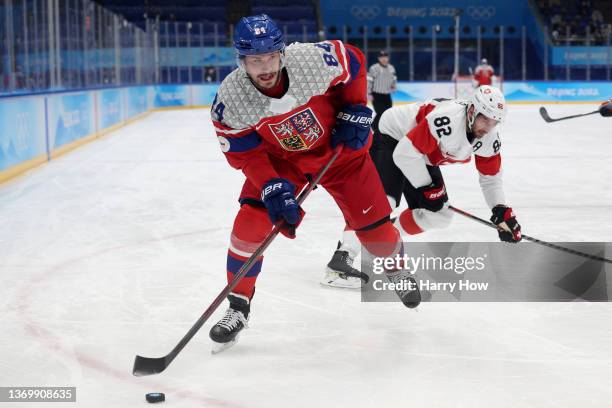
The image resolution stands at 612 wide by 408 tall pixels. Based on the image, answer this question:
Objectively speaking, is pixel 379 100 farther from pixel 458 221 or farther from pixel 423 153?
pixel 423 153

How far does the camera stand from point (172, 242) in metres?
4.69

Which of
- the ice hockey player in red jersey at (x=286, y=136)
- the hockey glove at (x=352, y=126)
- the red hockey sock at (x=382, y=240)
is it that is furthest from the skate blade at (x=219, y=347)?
the hockey glove at (x=352, y=126)

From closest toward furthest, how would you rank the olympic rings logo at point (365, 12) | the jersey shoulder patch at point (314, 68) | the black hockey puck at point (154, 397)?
the black hockey puck at point (154, 397) < the jersey shoulder patch at point (314, 68) < the olympic rings logo at point (365, 12)

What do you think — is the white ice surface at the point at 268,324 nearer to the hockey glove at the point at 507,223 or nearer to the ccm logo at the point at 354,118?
the hockey glove at the point at 507,223

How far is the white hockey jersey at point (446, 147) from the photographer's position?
3.36 meters

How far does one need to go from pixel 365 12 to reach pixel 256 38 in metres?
22.0

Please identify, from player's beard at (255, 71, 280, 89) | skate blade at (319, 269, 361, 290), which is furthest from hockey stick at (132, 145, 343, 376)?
skate blade at (319, 269, 361, 290)

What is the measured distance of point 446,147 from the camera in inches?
135

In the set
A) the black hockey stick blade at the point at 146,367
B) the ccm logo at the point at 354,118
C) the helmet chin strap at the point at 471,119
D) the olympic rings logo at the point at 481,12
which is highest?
the olympic rings logo at the point at 481,12

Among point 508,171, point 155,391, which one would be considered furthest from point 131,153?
point 155,391

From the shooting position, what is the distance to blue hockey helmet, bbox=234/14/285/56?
2.53 meters

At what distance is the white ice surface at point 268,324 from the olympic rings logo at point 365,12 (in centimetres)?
1847

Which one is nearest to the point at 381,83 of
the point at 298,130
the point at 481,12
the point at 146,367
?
the point at 298,130

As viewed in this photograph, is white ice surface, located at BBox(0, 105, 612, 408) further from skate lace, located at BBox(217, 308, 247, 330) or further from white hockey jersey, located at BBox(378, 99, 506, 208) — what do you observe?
white hockey jersey, located at BBox(378, 99, 506, 208)
